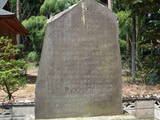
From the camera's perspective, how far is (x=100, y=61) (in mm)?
5633

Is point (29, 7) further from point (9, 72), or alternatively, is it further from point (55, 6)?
point (9, 72)

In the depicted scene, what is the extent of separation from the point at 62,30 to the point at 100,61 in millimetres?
817

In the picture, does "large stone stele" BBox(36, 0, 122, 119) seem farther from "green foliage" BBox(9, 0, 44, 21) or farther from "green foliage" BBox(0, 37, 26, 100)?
"green foliage" BBox(9, 0, 44, 21)

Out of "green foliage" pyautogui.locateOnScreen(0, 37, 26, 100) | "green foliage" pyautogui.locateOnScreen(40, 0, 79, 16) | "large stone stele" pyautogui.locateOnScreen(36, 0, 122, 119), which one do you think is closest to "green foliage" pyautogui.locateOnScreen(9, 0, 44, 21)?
"green foliage" pyautogui.locateOnScreen(40, 0, 79, 16)

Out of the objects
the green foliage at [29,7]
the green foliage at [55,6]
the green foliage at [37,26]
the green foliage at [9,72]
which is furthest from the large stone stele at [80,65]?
the green foliage at [29,7]

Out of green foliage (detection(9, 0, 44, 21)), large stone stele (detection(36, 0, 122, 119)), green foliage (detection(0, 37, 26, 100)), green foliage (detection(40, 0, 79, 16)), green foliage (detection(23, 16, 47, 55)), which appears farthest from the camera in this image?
green foliage (detection(9, 0, 44, 21))

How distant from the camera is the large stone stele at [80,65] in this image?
5.46 m

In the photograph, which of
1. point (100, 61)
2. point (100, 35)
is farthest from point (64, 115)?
point (100, 35)

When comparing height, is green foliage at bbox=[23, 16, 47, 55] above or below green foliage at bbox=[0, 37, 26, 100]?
above

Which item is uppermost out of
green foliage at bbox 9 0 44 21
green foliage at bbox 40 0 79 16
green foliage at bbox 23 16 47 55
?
green foliage at bbox 9 0 44 21

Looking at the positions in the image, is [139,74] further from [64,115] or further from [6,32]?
[64,115]

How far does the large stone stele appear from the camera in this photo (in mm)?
5461

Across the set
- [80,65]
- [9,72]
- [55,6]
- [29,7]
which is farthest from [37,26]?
[80,65]

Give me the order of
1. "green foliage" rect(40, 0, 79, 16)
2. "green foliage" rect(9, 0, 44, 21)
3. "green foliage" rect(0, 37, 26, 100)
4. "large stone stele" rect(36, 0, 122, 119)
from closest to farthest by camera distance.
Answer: "large stone stele" rect(36, 0, 122, 119), "green foliage" rect(0, 37, 26, 100), "green foliage" rect(40, 0, 79, 16), "green foliage" rect(9, 0, 44, 21)
